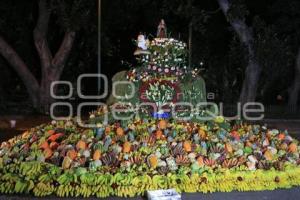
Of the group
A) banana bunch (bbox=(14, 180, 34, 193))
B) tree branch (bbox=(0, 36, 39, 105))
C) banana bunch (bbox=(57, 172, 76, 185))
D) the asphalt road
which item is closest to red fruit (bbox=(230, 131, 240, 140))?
the asphalt road

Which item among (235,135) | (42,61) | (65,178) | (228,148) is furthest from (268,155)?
(42,61)

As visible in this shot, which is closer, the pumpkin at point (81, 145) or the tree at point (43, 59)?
the pumpkin at point (81, 145)

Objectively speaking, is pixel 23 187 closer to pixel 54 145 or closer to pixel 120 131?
pixel 54 145

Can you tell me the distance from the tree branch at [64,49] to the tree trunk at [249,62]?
6430mm

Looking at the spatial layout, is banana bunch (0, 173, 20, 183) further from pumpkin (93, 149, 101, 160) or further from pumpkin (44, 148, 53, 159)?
pumpkin (93, 149, 101, 160)

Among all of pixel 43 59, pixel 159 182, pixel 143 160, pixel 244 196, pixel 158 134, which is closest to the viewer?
pixel 159 182

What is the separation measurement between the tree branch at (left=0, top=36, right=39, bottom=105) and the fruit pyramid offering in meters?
15.9

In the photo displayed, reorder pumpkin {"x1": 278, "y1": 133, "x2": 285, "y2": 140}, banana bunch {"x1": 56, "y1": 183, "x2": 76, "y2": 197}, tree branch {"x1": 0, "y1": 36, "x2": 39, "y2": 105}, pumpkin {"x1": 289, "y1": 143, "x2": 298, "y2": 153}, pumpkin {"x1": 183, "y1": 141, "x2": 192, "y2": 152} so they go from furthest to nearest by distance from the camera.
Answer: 1. tree branch {"x1": 0, "y1": 36, "x2": 39, "y2": 105}
2. pumpkin {"x1": 278, "y1": 133, "x2": 285, "y2": 140}
3. pumpkin {"x1": 289, "y1": 143, "x2": 298, "y2": 153}
4. pumpkin {"x1": 183, "y1": 141, "x2": 192, "y2": 152}
5. banana bunch {"x1": 56, "y1": 183, "x2": 76, "y2": 197}

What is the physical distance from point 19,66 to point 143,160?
18630 millimetres

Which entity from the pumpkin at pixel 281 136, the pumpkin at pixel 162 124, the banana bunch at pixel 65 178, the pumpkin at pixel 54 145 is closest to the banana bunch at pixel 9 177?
the banana bunch at pixel 65 178

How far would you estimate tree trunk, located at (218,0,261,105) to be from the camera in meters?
25.2

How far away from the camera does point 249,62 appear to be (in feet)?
85.1

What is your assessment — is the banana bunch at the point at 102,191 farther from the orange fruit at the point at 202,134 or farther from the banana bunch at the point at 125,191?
the orange fruit at the point at 202,134

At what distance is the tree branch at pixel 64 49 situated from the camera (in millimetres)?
25656
